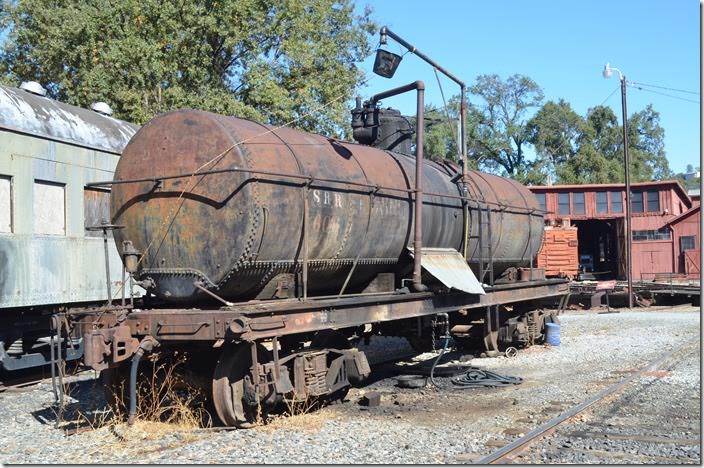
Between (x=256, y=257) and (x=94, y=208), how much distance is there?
19.8ft

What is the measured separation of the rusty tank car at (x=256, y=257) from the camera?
7.23 metres

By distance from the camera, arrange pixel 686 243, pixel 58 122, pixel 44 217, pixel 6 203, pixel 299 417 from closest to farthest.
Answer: pixel 299 417 → pixel 6 203 → pixel 44 217 → pixel 58 122 → pixel 686 243

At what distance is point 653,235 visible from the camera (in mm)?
36812

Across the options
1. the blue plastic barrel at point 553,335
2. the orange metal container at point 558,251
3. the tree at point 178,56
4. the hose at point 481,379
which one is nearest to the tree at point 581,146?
the orange metal container at point 558,251

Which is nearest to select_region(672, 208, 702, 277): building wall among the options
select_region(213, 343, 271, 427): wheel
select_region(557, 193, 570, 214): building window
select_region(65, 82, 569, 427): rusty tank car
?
select_region(557, 193, 570, 214): building window

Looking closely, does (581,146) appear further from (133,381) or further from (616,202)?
(133,381)

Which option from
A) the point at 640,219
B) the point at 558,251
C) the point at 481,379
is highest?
the point at 640,219

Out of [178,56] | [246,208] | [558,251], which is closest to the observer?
[246,208]

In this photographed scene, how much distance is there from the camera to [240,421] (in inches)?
289

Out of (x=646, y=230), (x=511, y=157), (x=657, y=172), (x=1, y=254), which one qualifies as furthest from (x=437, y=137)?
(x=1, y=254)

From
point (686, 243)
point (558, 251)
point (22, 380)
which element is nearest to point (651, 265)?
point (686, 243)

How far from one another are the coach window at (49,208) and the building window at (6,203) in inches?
18.8

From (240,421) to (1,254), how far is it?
511 cm

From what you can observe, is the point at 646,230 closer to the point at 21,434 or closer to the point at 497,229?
the point at 497,229
